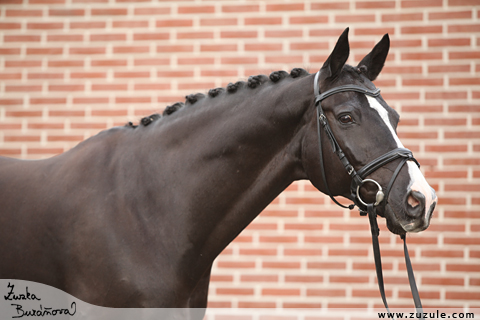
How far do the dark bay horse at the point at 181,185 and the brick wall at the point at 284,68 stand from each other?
1.61 meters

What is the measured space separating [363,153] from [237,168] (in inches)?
23.3

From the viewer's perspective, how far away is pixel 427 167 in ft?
11.5

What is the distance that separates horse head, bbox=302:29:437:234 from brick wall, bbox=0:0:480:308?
175 centimetres

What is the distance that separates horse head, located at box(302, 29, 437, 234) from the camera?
1.61m

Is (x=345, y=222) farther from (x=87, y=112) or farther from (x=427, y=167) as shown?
(x=87, y=112)

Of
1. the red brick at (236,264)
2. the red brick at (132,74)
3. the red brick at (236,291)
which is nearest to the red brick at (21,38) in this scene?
the red brick at (132,74)

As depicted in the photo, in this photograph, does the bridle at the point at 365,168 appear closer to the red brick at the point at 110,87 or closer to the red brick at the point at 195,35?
the red brick at the point at 195,35

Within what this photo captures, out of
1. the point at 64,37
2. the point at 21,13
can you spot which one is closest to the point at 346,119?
the point at 64,37

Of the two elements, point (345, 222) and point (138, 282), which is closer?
point (138, 282)

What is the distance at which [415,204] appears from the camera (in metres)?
1.58

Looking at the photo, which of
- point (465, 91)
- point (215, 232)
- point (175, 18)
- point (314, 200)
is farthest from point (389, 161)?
point (175, 18)

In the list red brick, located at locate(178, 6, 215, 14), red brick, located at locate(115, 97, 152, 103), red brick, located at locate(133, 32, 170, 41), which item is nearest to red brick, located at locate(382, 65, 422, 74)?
red brick, located at locate(178, 6, 215, 14)

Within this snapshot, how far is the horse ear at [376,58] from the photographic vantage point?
2021 mm

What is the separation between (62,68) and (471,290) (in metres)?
4.24
